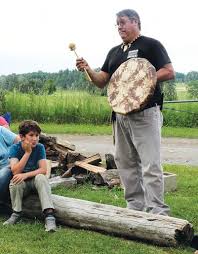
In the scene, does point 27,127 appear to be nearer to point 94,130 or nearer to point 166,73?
point 166,73

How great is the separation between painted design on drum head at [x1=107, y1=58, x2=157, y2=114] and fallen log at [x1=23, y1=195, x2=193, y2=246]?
1003 millimetres

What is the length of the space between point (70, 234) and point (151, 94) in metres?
1.54

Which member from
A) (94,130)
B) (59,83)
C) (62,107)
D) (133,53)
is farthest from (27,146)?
(59,83)

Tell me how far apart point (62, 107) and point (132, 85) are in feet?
45.3

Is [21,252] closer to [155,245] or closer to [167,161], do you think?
[155,245]

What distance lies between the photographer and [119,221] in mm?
5418

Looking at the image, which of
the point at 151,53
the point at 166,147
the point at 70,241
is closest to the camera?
the point at 70,241

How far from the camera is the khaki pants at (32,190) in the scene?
582cm

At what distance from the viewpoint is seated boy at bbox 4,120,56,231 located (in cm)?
591

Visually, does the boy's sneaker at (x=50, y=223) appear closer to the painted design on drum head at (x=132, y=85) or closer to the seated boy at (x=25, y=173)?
the seated boy at (x=25, y=173)

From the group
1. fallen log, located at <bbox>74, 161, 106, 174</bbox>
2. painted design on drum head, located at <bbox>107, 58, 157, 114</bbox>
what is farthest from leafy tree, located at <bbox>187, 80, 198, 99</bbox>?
painted design on drum head, located at <bbox>107, 58, 157, 114</bbox>

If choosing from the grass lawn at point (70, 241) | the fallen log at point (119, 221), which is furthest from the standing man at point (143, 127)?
the grass lawn at point (70, 241)

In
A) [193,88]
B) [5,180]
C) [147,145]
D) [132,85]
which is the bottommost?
[5,180]

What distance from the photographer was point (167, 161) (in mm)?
11344
